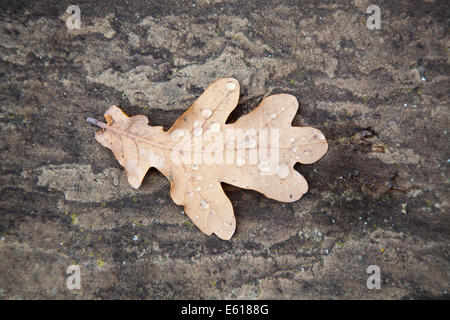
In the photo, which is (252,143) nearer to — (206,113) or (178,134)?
(206,113)

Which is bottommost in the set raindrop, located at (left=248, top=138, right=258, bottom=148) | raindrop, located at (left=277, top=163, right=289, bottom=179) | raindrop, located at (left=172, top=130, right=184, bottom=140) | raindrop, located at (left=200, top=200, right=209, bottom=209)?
raindrop, located at (left=200, top=200, right=209, bottom=209)

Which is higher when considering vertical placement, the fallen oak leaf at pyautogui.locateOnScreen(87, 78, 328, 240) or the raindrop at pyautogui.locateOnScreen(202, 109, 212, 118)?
the raindrop at pyautogui.locateOnScreen(202, 109, 212, 118)

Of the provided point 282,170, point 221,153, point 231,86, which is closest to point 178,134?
point 221,153

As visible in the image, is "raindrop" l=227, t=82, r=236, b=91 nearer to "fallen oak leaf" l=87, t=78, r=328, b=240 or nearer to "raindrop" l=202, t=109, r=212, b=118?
"fallen oak leaf" l=87, t=78, r=328, b=240

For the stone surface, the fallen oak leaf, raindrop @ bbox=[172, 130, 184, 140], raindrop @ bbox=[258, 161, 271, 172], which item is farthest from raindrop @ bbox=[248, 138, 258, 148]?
raindrop @ bbox=[172, 130, 184, 140]

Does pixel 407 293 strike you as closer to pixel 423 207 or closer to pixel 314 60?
pixel 423 207

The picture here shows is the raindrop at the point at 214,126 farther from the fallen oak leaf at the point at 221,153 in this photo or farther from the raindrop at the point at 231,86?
the raindrop at the point at 231,86

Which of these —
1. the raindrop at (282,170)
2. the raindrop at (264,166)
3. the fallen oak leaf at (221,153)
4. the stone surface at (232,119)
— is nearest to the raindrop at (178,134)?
the fallen oak leaf at (221,153)
